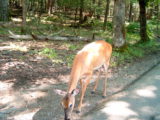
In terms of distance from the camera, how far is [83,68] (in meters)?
5.44

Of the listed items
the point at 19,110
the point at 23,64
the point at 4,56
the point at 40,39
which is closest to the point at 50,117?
the point at 19,110

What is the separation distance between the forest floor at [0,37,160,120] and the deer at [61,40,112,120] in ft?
0.70

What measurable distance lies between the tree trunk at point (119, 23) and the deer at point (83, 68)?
4064 mm

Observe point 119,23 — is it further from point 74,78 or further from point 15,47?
point 74,78

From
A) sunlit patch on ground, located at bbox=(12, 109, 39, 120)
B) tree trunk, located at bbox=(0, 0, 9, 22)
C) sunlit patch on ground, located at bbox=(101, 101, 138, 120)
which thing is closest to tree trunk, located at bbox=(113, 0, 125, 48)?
sunlit patch on ground, located at bbox=(101, 101, 138, 120)

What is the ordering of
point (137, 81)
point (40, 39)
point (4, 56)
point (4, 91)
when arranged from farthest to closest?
point (40, 39)
point (4, 56)
point (137, 81)
point (4, 91)

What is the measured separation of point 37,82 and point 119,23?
202 inches

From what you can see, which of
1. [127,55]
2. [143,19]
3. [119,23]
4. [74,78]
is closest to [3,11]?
[143,19]

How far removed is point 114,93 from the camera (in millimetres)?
6742

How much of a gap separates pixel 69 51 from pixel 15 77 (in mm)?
3749

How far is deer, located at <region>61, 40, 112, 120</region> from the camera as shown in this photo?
457cm

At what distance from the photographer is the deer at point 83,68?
457 cm

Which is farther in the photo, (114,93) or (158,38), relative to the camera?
(158,38)

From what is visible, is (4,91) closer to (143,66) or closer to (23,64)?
(23,64)
